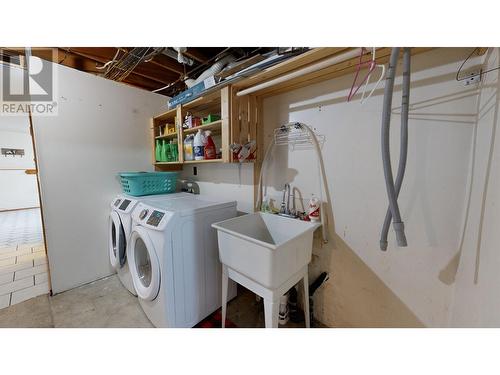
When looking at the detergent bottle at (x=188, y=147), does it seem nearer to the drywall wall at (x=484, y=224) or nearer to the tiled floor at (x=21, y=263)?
the drywall wall at (x=484, y=224)

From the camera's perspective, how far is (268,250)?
35.6 inches

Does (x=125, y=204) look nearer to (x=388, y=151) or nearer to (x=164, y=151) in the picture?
(x=164, y=151)

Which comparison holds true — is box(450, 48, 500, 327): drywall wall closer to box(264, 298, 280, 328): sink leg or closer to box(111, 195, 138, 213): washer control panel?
box(264, 298, 280, 328): sink leg

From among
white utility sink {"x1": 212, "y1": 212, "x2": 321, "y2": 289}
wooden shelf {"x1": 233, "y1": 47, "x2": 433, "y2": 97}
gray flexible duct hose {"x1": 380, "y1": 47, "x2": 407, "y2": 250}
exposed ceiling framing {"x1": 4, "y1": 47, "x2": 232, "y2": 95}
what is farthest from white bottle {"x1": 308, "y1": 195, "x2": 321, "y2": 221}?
exposed ceiling framing {"x1": 4, "y1": 47, "x2": 232, "y2": 95}

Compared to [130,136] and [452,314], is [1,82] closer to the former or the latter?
[130,136]

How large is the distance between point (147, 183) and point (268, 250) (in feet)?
5.13

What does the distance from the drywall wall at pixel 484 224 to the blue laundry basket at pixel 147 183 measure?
7.52 feet

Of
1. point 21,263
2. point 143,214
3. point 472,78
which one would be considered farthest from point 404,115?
point 21,263

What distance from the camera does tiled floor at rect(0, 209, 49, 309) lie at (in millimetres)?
1756

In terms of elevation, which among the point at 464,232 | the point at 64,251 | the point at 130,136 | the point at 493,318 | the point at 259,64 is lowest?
the point at 64,251

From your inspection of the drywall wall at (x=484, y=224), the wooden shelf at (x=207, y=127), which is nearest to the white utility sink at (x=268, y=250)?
the drywall wall at (x=484, y=224)

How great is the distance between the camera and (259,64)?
1075mm
